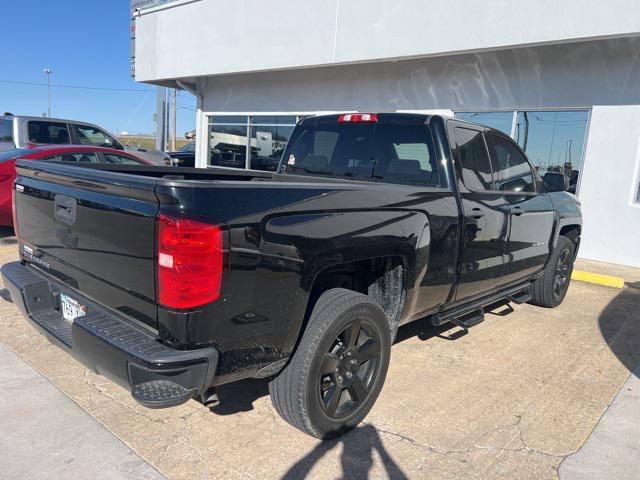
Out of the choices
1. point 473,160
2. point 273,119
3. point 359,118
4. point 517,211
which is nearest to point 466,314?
point 517,211

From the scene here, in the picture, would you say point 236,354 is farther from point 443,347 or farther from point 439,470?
point 443,347

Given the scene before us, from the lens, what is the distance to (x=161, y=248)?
2135mm

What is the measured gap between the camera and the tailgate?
2227mm

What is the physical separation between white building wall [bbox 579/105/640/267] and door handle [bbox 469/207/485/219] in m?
5.76

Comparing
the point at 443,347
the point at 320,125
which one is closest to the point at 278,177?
the point at 320,125

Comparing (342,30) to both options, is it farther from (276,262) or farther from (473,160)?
(276,262)

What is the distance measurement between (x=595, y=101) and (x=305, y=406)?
7894mm

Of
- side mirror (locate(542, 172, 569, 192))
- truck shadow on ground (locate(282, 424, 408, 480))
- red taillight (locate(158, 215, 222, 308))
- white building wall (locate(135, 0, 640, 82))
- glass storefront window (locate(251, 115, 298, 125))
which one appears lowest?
truck shadow on ground (locate(282, 424, 408, 480))

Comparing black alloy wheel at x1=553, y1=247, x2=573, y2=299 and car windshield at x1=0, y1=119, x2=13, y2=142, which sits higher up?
car windshield at x1=0, y1=119, x2=13, y2=142

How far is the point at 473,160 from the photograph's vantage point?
3982 mm

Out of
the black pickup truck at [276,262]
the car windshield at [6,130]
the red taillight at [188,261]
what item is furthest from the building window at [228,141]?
the red taillight at [188,261]

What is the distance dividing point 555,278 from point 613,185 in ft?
11.9

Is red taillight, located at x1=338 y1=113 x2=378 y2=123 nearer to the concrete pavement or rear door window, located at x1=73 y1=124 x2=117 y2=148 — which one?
the concrete pavement

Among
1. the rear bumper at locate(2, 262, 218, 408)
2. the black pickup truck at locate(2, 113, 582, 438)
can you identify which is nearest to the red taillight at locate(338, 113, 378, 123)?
the black pickup truck at locate(2, 113, 582, 438)
